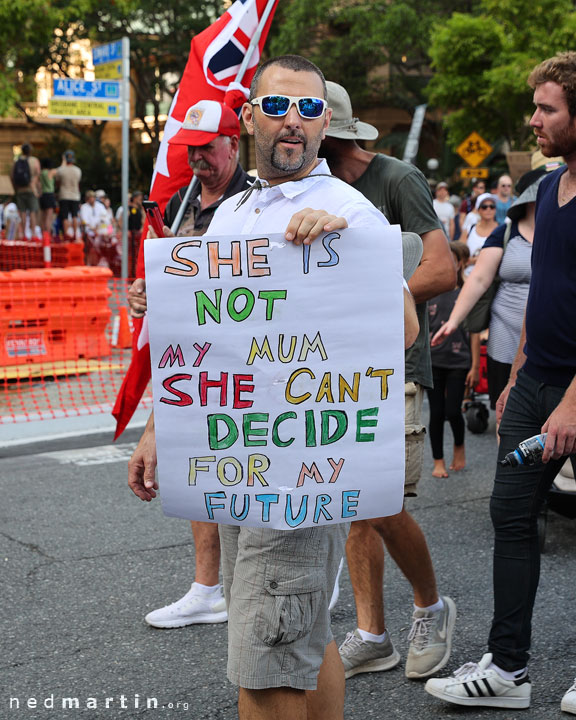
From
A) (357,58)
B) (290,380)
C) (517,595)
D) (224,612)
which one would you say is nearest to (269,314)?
(290,380)

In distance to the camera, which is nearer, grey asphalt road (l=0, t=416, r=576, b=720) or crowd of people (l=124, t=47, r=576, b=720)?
crowd of people (l=124, t=47, r=576, b=720)

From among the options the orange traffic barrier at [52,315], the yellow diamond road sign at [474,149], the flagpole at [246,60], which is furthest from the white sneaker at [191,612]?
the yellow diamond road sign at [474,149]

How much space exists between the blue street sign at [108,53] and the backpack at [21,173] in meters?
6.20

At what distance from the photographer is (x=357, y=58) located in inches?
1689

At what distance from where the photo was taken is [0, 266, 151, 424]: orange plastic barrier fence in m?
9.71

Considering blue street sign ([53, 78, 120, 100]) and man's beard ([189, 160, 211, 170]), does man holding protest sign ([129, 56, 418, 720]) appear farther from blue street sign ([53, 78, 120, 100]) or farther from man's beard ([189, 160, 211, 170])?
blue street sign ([53, 78, 120, 100])

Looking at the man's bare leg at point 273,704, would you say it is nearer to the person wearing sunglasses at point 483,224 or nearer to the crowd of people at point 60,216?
the person wearing sunglasses at point 483,224

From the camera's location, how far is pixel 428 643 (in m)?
3.83

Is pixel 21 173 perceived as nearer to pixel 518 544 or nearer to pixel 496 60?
pixel 518 544

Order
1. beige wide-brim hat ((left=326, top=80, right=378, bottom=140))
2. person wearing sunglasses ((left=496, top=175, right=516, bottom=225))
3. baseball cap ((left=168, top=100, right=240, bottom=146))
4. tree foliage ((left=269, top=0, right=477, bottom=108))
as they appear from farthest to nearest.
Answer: tree foliage ((left=269, top=0, right=477, bottom=108)) → person wearing sunglasses ((left=496, top=175, right=516, bottom=225)) → baseball cap ((left=168, top=100, right=240, bottom=146)) → beige wide-brim hat ((left=326, top=80, right=378, bottom=140))

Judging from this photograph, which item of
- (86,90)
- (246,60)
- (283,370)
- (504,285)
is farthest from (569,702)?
(86,90)

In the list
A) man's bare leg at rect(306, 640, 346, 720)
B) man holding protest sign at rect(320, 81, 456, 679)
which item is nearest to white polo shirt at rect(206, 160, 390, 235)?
man holding protest sign at rect(320, 81, 456, 679)

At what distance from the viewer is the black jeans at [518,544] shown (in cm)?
350

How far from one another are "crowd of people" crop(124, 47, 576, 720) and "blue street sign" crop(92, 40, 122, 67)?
32.7ft
